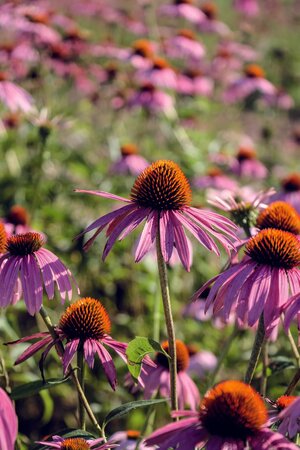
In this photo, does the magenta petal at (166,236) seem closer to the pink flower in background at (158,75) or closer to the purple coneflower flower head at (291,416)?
the purple coneflower flower head at (291,416)

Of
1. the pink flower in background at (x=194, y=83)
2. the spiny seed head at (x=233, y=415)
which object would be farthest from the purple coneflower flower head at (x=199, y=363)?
the pink flower in background at (x=194, y=83)

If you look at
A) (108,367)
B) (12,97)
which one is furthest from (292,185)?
(108,367)

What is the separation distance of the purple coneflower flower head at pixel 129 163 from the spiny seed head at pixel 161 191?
2.08m

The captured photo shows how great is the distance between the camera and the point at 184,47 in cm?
468

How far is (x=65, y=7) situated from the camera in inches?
256

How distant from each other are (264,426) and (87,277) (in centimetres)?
239

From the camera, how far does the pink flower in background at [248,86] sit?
4.73 meters

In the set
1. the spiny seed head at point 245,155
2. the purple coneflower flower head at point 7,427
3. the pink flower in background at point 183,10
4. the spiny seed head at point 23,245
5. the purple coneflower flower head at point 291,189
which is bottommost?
the spiny seed head at point 245,155

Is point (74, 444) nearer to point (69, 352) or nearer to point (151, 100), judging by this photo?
point (69, 352)

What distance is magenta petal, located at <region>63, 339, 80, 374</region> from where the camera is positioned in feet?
4.09

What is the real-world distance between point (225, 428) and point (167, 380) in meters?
0.78

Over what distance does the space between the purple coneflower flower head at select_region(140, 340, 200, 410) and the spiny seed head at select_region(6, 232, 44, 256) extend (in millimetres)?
448

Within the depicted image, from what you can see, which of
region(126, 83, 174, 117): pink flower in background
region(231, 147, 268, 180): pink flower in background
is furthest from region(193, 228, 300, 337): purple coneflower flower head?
region(126, 83, 174, 117): pink flower in background

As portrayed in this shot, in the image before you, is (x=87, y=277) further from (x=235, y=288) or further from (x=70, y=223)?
(x=235, y=288)
